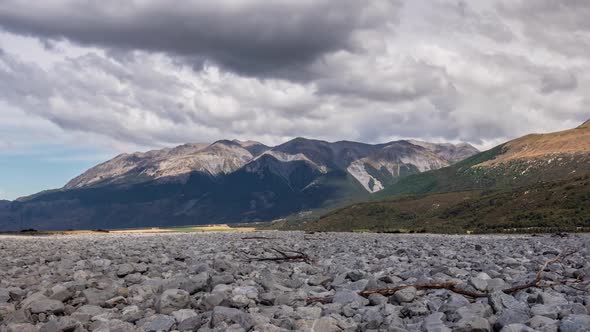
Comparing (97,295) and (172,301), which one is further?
(97,295)

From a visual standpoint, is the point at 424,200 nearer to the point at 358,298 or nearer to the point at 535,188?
the point at 535,188

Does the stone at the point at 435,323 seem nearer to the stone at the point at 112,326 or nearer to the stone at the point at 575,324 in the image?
the stone at the point at 575,324

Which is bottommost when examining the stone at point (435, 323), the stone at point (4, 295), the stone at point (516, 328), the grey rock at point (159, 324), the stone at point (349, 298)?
the stone at point (435, 323)

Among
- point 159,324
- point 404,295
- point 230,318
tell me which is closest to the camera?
point 230,318

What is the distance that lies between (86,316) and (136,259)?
1026 centimetres

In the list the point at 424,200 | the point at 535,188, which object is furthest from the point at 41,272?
the point at 424,200

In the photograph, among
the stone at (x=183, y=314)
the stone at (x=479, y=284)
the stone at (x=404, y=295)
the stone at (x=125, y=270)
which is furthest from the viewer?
the stone at (x=125, y=270)

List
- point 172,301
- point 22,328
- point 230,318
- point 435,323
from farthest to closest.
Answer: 1. point 172,301
2. point 230,318
3. point 22,328
4. point 435,323

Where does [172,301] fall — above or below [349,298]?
above

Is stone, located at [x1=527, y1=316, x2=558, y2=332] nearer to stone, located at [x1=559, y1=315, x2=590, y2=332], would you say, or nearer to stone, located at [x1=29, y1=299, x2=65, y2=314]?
stone, located at [x1=559, y1=315, x2=590, y2=332]

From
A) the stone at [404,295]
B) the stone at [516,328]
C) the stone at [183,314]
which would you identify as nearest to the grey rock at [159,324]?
the stone at [183,314]

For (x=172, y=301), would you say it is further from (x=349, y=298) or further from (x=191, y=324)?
(x=349, y=298)

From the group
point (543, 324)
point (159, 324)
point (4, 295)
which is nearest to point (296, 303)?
point (159, 324)

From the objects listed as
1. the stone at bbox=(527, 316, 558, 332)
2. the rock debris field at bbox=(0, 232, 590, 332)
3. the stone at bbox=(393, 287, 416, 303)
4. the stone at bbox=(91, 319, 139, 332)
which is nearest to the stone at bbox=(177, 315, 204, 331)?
the rock debris field at bbox=(0, 232, 590, 332)
